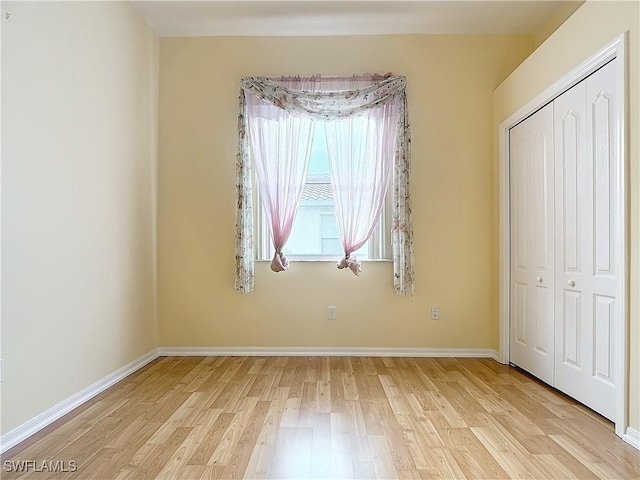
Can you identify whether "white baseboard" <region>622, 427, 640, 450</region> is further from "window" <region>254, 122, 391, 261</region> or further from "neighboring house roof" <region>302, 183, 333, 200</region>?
"neighboring house roof" <region>302, 183, 333, 200</region>

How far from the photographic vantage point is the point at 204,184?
13.8 feet

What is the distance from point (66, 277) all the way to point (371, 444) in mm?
2051

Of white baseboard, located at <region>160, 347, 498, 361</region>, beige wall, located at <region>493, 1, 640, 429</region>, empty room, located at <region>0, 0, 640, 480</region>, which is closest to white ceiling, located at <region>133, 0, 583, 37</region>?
empty room, located at <region>0, 0, 640, 480</region>

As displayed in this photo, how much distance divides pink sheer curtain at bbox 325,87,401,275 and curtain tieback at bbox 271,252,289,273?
0.50 metres

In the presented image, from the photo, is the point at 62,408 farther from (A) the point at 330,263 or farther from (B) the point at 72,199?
(A) the point at 330,263

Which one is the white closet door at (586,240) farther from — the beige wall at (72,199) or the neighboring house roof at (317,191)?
the beige wall at (72,199)

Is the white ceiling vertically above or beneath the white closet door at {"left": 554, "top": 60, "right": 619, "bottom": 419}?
above

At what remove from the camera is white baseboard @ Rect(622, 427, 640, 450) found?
219 cm

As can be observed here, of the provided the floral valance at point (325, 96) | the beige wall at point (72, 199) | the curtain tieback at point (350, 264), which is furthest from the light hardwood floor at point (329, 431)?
the floral valance at point (325, 96)

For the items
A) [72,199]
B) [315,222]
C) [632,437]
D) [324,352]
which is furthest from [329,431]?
[315,222]

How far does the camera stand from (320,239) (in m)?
4.27

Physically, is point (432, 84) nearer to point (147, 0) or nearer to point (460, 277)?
point (460, 277)

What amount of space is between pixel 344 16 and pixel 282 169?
4.71 feet

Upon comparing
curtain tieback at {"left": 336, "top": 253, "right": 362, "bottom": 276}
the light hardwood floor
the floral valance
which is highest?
the floral valance
